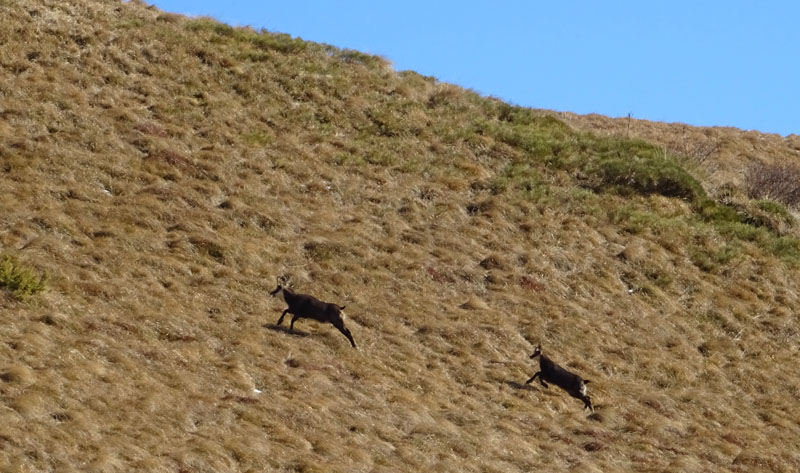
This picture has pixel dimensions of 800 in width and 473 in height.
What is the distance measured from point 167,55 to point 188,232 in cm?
1195

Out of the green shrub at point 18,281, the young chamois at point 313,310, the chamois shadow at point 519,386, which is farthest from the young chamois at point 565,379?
the green shrub at point 18,281

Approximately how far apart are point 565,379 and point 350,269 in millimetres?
6341

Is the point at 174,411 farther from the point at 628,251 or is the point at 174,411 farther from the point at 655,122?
the point at 655,122

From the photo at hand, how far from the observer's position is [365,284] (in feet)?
85.1

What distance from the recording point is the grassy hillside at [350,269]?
59.4ft

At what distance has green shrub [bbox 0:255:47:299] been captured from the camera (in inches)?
790

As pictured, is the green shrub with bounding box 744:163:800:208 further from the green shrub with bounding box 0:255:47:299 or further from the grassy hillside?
the green shrub with bounding box 0:255:47:299

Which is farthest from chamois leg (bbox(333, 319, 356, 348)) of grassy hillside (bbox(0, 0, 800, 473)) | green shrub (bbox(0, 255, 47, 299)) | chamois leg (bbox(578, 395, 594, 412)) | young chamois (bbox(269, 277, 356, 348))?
green shrub (bbox(0, 255, 47, 299))

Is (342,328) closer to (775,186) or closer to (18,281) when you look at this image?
(18,281)

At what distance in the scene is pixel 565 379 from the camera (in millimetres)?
A: 22344

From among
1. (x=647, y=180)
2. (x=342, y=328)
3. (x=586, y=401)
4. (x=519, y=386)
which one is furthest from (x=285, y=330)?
(x=647, y=180)

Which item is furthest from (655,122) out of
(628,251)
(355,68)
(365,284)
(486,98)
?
(365,284)

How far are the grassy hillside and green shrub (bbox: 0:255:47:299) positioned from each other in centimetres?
6

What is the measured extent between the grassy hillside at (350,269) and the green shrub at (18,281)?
64mm
